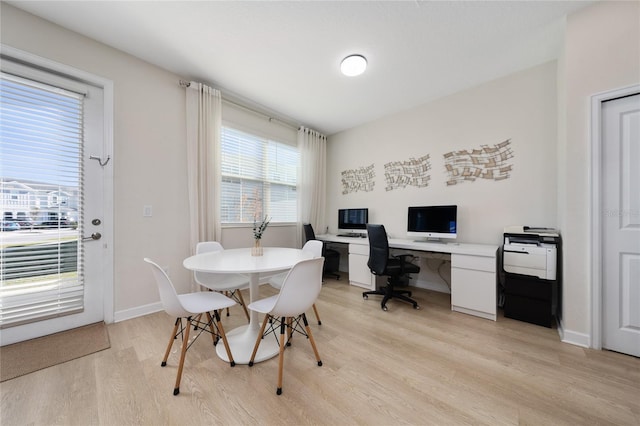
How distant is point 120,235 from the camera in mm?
2311

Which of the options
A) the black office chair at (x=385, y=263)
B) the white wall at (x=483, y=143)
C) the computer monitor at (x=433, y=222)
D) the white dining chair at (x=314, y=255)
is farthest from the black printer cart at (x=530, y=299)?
the white dining chair at (x=314, y=255)

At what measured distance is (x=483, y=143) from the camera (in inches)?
114

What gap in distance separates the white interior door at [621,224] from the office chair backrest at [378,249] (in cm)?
179

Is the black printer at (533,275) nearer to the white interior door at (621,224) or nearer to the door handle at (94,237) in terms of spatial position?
the white interior door at (621,224)

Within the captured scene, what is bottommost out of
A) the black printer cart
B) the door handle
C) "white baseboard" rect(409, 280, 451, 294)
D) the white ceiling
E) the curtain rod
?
"white baseboard" rect(409, 280, 451, 294)

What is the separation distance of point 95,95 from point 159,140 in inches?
24.7

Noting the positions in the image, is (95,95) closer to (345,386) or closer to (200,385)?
(200,385)

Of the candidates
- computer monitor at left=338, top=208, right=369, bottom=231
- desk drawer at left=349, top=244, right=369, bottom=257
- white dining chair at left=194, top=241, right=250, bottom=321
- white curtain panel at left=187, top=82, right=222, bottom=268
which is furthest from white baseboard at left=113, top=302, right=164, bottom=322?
computer monitor at left=338, top=208, right=369, bottom=231

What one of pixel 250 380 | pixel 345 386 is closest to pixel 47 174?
pixel 250 380

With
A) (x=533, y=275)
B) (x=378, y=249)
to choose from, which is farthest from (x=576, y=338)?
(x=378, y=249)

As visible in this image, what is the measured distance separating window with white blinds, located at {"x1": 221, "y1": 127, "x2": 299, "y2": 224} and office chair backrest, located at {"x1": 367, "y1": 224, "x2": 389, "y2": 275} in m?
1.83

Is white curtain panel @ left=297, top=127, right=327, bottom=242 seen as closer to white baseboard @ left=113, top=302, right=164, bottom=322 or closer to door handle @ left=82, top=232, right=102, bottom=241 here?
white baseboard @ left=113, top=302, right=164, bottom=322

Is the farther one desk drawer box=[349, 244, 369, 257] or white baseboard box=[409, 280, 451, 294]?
desk drawer box=[349, 244, 369, 257]

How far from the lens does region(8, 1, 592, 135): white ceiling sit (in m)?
1.84
